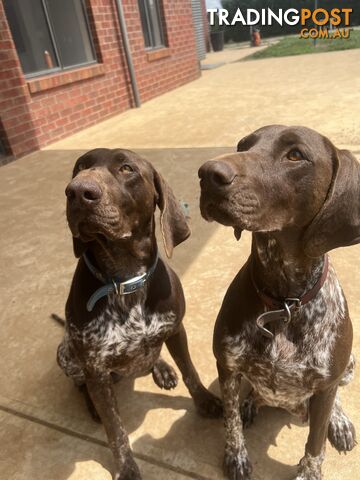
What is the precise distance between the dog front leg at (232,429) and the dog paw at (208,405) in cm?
30

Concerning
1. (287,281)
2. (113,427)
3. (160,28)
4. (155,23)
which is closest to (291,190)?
(287,281)

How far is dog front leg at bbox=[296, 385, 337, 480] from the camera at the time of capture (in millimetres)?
2012

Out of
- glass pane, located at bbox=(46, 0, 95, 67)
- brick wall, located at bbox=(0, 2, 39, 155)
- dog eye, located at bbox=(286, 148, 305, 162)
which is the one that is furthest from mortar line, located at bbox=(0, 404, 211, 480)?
glass pane, located at bbox=(46, 0, 95, 67)

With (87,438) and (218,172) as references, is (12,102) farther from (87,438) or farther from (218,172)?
(218,172)

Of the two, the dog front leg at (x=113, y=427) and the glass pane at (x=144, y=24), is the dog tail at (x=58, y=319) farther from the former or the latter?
the glass pane at (x=144, y=24)

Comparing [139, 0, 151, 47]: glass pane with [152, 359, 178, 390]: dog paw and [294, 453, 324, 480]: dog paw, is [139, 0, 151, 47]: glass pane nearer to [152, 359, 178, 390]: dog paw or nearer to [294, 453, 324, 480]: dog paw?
[152, 359, 178, 390]: dog paw

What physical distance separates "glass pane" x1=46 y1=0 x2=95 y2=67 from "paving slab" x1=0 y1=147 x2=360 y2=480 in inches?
218

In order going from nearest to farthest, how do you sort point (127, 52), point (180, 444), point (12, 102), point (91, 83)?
1. point (180, 444)
2. point (12, 102)
3. point (91, 83)
4. point (127, 52)

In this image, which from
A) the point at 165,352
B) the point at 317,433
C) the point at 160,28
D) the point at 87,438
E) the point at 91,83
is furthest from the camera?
the point at 160,28

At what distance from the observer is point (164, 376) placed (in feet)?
9.31

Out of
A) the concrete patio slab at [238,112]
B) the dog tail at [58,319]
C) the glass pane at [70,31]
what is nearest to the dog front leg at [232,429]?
the dog tail at [58,319]

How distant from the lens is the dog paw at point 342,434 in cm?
226

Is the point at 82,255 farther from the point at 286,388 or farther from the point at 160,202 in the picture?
the point at 286,388

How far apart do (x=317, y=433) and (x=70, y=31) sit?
924cm
